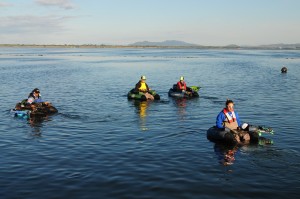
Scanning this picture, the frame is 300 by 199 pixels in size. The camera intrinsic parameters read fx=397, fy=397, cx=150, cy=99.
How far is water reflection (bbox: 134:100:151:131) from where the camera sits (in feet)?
81.3

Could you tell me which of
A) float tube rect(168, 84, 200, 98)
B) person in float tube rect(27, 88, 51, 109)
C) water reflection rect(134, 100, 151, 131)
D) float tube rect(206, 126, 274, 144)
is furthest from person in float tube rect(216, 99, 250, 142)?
float tube rect(168, 84, 200, 98)

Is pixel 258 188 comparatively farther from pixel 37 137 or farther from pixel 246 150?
pixel 37 137

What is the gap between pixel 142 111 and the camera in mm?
29938

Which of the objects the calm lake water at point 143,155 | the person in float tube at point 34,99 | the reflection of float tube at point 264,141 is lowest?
the calm lake water at point 143,155

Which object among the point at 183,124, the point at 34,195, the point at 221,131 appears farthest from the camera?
the point at 183,124

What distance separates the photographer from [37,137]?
71.7ft

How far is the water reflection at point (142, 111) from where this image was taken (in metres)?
24.8

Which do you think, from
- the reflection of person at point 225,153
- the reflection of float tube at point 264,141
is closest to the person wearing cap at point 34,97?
the reflection of person at point 225,153

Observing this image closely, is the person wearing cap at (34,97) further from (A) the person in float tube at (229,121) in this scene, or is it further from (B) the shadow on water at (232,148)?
(B) the shadow on water at (232,148)

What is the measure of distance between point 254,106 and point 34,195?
73.3ft

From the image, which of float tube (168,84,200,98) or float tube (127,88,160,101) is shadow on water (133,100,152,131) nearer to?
float tube (127,88,160,101)

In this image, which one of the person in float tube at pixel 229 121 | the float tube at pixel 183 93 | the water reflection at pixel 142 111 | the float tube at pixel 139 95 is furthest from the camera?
the float tube at pixel 183 93

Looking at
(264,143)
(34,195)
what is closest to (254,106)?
(264,143)

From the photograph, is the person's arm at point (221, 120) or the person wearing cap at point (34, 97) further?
the person wearing cap at point (34, 97)
